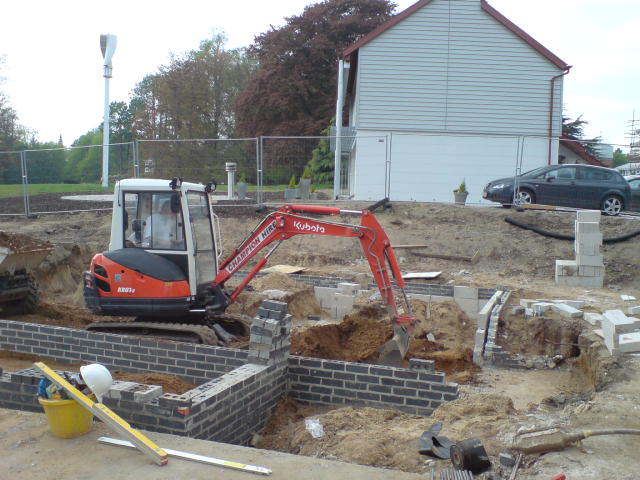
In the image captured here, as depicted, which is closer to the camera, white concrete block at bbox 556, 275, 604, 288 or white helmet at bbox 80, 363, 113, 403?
white helmet at bbox 80, 363, 113, 403

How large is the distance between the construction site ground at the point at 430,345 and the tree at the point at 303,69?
1801 centimetres

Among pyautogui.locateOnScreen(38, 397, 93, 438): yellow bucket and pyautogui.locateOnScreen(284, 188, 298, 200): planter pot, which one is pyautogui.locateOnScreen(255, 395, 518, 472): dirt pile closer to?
pyautogui.locateOnScreen(38, 397, 93, 438): yellow bucket

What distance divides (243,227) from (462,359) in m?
9.14

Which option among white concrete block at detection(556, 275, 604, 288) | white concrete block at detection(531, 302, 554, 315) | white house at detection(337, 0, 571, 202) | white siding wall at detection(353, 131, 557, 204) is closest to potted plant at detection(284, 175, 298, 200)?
white siding wall at detection(353, 131, 557, 204)

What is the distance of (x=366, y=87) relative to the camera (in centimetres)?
2205

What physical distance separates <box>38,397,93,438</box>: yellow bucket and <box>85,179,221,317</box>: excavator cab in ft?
11.0

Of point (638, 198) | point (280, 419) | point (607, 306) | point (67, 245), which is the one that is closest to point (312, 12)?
point (638, 198)

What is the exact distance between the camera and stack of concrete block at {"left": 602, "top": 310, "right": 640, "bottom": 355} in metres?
7.68

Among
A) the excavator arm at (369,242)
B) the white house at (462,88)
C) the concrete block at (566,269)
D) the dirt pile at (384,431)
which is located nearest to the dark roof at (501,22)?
the white house at (462,88)

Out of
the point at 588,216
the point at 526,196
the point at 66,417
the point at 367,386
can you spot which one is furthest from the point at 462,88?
the point at 66,417

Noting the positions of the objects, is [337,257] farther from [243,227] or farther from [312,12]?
[312,12]

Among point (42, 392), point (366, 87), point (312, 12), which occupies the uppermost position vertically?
point (312, 12)

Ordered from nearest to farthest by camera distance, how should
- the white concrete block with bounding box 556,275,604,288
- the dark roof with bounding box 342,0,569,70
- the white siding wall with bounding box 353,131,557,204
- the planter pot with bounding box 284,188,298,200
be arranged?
the white concrete block with bounding box 556,275,604,288
the planter pot with bounding box 284,188,298,200
the white siding wall with bounding box 353,131,557,204
the dark roof with bounding box 342,0,569,70

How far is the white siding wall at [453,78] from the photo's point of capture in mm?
21953
